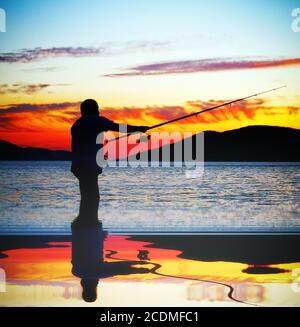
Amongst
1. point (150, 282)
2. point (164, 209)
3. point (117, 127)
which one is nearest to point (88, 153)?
point (117, 127)

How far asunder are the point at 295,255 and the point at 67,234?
8.55ft

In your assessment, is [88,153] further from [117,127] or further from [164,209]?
[164,209]

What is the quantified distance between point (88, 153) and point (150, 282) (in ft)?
6.44

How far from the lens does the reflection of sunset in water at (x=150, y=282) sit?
4.32 meters

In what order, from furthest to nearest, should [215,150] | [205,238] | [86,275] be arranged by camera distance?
1. [215,150]
2. [205,238]
3. [86,275]

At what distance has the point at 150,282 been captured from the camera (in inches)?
191

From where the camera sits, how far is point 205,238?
706cm

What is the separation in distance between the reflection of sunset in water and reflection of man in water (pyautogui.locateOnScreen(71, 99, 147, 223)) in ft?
1.74

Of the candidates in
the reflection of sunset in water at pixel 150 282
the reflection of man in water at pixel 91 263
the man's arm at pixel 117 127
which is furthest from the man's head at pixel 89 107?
the reflection of sunset in water at pixel 150 282

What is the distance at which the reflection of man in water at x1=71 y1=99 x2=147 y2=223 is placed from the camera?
6406mm

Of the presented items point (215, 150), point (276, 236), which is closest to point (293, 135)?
point (215, 150)

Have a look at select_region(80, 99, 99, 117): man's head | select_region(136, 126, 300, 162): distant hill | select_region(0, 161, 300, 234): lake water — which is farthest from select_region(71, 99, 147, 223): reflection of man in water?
select_region(136, 126, 300, 162): distant hill

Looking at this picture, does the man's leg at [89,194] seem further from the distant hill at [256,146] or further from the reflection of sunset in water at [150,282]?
the distant hill at [256,146]
